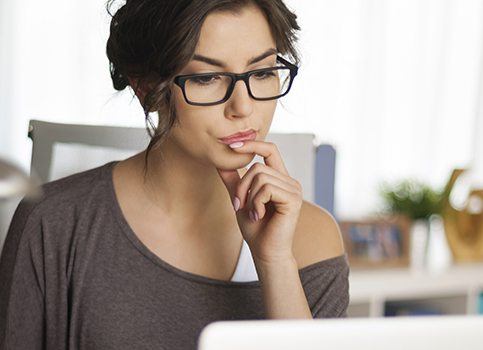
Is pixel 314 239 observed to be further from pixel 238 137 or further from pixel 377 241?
pixel 377 241

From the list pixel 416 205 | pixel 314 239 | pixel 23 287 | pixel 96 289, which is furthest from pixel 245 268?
pixel 416 205

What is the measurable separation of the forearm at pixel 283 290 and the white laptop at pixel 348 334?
2.27 feet

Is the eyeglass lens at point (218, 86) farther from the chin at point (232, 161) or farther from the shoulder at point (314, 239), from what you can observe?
the shoulder at point (314, 239)

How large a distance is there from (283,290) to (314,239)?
0.54ft

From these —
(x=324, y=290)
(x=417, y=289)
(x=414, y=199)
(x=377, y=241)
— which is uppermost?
(x=324, y=290)

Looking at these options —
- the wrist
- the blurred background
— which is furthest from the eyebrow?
the blurred background

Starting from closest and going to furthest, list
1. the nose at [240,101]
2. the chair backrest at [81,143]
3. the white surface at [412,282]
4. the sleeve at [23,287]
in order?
1. the nose at [240,101]
2. the sleeve at [23,287]
3. the chair backrest at [81,143]
4. the white surface at [412,282]

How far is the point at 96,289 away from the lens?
1352 millimetres

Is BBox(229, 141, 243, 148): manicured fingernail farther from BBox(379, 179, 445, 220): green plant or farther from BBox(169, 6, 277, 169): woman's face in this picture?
BBox(379, 179, 445, 220): green plant

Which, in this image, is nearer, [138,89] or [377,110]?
[138,89]

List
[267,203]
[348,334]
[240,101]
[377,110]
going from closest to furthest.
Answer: [348,334], [240,101], [267,203], [377,110]

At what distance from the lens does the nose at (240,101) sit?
1.20 meters

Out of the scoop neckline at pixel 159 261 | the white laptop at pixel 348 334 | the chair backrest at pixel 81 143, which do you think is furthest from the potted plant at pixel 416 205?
the white laptop at pixel 348 334

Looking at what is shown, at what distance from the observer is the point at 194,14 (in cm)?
122
